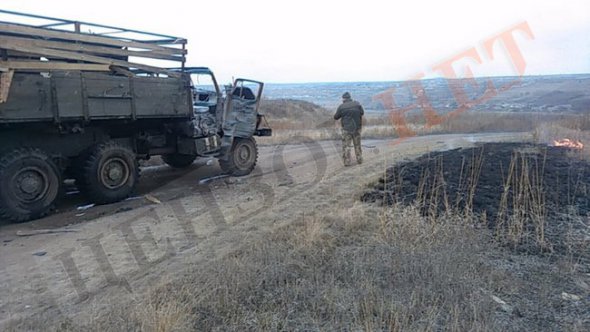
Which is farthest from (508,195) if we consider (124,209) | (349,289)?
(124,209)

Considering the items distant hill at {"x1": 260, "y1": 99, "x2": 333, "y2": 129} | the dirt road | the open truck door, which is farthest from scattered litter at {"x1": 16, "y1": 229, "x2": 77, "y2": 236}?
distant hill at {"x1": 260, "y1": 99, "x2": 333, "y2": 129}

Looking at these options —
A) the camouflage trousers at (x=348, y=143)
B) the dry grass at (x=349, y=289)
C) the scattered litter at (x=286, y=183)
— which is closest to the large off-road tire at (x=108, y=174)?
the scattered litter at (x=286, y=183)

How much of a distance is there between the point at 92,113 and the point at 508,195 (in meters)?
7.57

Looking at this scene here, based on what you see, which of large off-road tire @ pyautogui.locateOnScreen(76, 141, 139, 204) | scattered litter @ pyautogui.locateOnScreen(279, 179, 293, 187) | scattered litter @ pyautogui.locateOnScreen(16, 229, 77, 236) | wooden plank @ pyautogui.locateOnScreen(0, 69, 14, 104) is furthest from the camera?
scattered litter @ pyautogui.locateOnScreen(279, 179, 293, 187)

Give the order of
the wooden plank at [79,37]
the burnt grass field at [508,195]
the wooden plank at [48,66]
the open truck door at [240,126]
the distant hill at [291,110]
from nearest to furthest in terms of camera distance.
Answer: the burnt grass field at [508,195], the wooden plank at [48,66], the wooden plank at [79,37], the open truck door at [240,126], the distant hill at [291,110]

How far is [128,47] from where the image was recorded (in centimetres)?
978

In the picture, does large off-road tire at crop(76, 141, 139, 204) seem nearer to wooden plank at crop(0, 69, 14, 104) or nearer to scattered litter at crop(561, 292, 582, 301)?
wooden plank at crop(0, 69, 14, 104)

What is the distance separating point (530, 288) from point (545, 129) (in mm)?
17567

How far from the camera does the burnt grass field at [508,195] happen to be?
21.8 feet

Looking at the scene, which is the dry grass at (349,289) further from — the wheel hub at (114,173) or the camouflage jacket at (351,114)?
the camouflage jacket at (351,114)

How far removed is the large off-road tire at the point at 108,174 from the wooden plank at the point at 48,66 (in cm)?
145

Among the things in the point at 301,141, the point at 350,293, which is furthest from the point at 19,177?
the point at 301,141

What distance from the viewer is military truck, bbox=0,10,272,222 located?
7.89 meters

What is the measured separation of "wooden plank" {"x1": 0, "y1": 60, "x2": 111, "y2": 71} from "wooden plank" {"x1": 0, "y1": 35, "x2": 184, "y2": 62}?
0.29m
